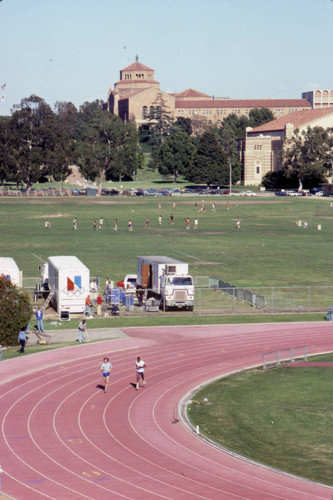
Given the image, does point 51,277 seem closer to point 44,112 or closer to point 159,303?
point 159,303

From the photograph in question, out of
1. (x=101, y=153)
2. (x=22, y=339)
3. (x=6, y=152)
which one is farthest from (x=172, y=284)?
(x=101, y=153)

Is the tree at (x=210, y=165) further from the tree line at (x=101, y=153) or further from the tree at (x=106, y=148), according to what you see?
Answer: the tree at (x=106, y=148)

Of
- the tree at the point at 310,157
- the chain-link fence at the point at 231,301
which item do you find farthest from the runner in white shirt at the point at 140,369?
the tree at the point at 310,157

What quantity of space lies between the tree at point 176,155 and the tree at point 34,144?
35.6m

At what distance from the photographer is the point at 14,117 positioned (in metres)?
162

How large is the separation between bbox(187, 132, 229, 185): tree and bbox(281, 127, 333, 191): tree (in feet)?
46.5

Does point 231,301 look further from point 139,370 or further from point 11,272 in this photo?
point 139,370

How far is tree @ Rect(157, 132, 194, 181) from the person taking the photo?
19312cm

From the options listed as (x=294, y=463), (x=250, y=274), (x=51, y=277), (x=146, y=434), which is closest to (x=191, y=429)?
(x=146, y=434)

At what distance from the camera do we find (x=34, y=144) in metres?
164

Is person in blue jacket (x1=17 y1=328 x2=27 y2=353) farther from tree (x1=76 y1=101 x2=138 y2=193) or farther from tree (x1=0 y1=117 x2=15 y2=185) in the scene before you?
tree (x1=76 y1=101 x2=138 y2=193)

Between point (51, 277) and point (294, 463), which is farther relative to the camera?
point (51, 277)

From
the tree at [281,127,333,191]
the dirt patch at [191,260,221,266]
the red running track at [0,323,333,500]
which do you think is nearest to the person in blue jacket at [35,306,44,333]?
the red running track at [0,323,333,500]

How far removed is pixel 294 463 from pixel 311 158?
483 ft
